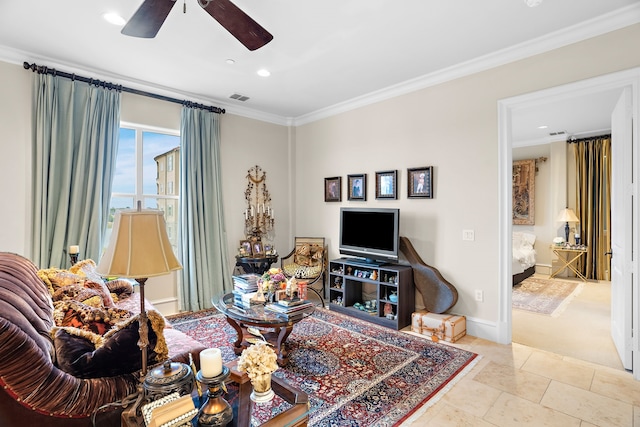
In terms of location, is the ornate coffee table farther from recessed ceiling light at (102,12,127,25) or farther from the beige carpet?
recessed ceiling light at (102,12,127,25)

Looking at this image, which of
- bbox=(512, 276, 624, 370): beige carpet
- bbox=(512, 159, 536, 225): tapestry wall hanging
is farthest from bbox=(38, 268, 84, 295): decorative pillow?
bbox=(512, 159, 536, 225): tapestry wall hanging

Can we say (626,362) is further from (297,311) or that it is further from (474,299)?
(297,311)

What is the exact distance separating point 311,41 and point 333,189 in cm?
228

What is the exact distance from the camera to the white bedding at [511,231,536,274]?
554cm

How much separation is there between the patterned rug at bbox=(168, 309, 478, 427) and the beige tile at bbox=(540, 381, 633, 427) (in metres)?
0.60

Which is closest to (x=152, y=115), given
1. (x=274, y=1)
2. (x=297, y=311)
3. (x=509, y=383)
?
(x=274, y=1)

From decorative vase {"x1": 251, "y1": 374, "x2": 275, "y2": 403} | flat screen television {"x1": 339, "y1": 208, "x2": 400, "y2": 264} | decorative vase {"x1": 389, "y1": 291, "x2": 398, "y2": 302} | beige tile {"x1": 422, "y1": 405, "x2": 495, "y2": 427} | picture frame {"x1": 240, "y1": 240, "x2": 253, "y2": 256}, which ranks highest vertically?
flat screen television {"x1": 339, "y1": 208, "x2": 400, "y2": 264}

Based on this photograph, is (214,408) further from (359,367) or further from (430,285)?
(430,285)

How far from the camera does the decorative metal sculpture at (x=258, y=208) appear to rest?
495 cm

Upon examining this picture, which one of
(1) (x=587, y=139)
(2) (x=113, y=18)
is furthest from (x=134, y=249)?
(1) (x=587, y=139)

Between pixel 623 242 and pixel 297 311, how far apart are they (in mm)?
2727

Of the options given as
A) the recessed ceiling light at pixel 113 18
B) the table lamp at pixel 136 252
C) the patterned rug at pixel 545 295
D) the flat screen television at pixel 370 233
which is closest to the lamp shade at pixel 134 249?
the table lamp at pixel 136 252

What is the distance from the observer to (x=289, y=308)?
8.83 ft

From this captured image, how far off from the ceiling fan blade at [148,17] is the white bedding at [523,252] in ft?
19.1
